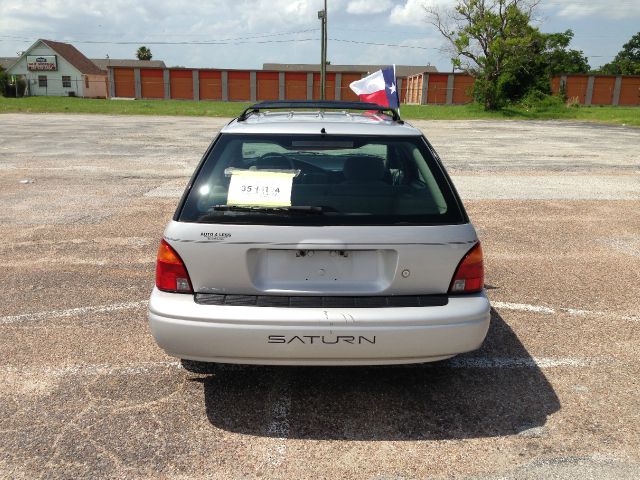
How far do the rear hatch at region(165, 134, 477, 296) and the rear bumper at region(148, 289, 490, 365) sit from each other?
0.43 feet

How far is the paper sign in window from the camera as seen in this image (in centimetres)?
302

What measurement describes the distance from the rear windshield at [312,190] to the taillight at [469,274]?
19 centimetres

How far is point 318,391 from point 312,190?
1.23 metres

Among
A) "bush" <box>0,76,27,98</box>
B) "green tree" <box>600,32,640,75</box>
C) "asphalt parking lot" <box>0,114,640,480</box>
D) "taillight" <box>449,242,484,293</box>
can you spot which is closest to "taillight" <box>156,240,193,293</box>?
"asphalt parking lot" <box>0,114,640,480</box>

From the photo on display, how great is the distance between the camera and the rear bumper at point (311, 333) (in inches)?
114

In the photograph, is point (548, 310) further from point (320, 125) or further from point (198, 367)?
point (198, 367)

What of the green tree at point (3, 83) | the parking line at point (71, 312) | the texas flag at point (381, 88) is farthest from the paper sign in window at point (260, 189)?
the green tree at point (3, 83)

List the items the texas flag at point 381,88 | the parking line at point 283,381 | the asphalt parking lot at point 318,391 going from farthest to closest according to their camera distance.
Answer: the texas flag at point 381,88
the parking line at point 283,381
the asphalt parking lot at point 318,391

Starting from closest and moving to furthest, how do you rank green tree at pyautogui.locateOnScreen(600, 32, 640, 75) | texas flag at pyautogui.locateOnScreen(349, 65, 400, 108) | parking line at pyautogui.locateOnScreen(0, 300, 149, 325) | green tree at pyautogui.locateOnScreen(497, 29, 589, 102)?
parking line at pyautogui.locateOnScreen(0, 300, 149, 325), texas flag at pyautogui.locateOnScreen(349, 65, 400, 108), green tree at pyautogui.locateOnScreen(497, 29, 589, 102), green tree at pyautogui.locateOnScreen(600, 32, 640, 75)

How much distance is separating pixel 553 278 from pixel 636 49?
12783cm

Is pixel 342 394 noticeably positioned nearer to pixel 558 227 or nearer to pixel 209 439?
pixel 209 439

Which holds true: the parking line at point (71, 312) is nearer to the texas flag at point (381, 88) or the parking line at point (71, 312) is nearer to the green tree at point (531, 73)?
the texas flag at point (381, 88)

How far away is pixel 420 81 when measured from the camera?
63281 mm

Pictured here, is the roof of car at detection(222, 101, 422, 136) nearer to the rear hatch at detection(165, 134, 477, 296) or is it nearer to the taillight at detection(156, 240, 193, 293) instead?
the rear hatch at detection(165, 134, 477, 296)
